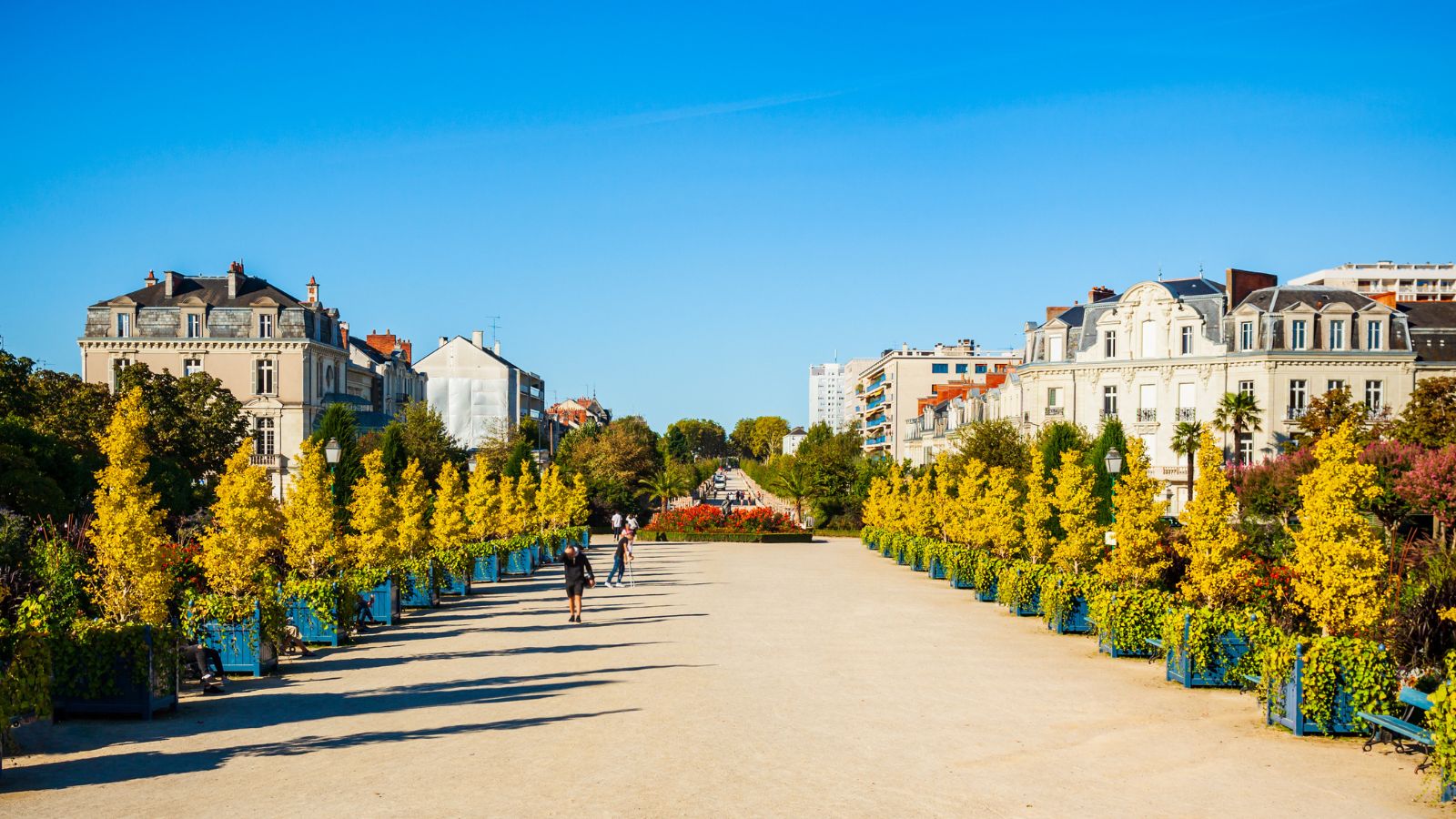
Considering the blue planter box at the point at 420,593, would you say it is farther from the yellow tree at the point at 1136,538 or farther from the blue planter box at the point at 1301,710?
the blue planter box at the point at 1301,710

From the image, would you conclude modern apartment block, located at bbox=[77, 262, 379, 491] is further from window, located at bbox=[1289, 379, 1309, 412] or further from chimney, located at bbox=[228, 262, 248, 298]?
window, located at bbox=[1289, 379, 1309, 412]

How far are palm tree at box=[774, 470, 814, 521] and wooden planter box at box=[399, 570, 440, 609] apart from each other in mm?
38680

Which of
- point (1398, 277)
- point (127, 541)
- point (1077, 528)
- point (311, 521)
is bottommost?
point (1077, 528)

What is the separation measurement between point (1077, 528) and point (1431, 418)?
2438cm

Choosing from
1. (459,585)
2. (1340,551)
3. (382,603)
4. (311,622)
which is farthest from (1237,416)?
(311,622)

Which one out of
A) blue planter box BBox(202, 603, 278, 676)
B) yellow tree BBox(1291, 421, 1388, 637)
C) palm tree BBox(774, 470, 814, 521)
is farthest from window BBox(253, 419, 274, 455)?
yellow tree BBox(1291, 421, 1388, 637)

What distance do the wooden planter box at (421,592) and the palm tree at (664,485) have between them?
37671 mm

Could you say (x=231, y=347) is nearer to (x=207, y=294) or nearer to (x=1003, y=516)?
(x=207, y=294)

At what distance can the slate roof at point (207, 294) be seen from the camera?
201 feet

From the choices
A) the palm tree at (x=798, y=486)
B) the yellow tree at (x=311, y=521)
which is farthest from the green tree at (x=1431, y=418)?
the yellow tree at (x=311, y=521)

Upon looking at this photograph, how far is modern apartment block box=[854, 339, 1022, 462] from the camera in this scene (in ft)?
365

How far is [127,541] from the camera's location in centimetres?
1320

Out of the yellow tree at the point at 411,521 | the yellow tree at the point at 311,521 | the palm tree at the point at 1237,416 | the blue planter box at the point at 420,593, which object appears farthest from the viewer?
the palm tree at the point at 1237,416

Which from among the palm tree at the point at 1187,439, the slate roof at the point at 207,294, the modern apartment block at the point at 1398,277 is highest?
the modern apartment block at the point at 1398,277
